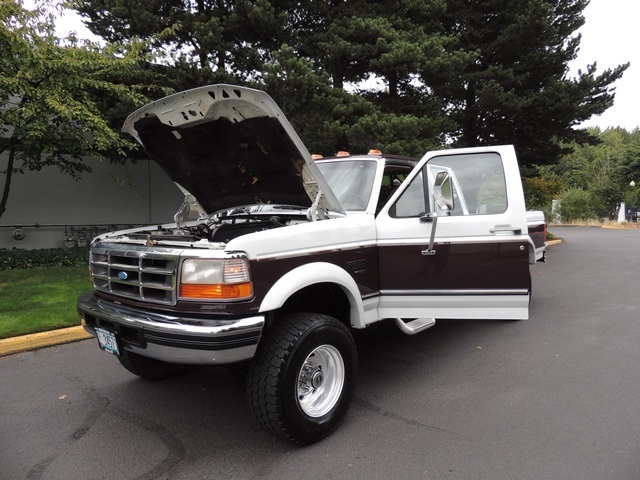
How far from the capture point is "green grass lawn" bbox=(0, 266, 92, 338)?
5.16 m

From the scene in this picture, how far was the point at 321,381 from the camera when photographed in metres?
3.05

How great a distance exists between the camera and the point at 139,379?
3.90 meters

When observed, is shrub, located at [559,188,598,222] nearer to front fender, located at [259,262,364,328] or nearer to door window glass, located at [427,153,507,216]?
door window glass, located at [427,153,507,216]

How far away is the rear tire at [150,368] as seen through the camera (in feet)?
11.8

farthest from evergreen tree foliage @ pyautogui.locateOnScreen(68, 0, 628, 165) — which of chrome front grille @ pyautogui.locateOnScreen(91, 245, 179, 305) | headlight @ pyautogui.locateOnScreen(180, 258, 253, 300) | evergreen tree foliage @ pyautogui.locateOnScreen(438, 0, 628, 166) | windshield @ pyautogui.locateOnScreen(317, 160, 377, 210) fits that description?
headlight @ pyautogui.locateOnScreen(180, 258, 253, 300)

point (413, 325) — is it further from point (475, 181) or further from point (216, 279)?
point (216, 279)

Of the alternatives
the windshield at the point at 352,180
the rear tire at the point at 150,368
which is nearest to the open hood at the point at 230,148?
the windshield at the point at 352,180

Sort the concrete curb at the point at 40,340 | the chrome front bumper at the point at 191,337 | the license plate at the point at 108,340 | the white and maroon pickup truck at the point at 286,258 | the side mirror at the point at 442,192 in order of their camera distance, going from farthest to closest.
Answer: the concrete curb at the point at 40,340 < the side mirror at the point at 442,192 < the license plate at the point at 108,340 < the white and maroon pickup truck at the point at 286,258 < the chrome front bumper at the point at 191,337

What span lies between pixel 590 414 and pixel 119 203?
40.7ft

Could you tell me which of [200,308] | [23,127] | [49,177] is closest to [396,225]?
[200,308]

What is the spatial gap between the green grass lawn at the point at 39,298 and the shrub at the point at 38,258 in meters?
0.51

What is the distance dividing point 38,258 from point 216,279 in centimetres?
895

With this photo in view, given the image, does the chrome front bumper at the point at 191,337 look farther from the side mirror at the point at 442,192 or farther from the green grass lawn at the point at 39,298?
the green grass lawn at the point at 39,298

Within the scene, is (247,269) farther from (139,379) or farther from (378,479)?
(139,379)
